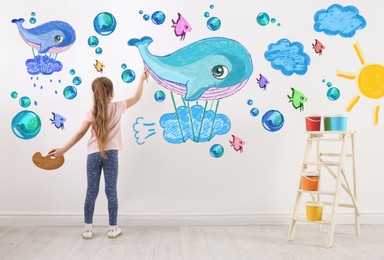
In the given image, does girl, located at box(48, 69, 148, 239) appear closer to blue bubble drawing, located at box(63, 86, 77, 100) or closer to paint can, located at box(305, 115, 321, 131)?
blue bubble drawing, located at box(63, 86, 77, 100)

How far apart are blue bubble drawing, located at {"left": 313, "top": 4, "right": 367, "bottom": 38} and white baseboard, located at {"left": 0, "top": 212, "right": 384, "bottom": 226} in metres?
1.42

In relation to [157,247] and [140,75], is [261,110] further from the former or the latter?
[157,247]

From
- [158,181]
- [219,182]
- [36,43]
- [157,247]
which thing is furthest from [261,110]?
[36,43]

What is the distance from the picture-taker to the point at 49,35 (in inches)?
138

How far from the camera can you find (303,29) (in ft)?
11.9

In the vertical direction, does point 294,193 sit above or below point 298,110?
below

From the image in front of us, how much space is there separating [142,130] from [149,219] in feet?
2.18

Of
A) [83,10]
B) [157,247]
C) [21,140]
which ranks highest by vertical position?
[83,10]

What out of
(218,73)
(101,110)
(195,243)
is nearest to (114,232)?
(195,243)

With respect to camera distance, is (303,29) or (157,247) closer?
(157,247)

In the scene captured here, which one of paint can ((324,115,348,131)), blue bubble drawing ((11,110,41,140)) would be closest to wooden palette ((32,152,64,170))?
blue bubble drawing ((11,110,41,140))

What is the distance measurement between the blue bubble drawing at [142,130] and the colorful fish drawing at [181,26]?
2.29ft

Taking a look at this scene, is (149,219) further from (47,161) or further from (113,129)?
(47,161)

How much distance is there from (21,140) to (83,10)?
1.07 m
